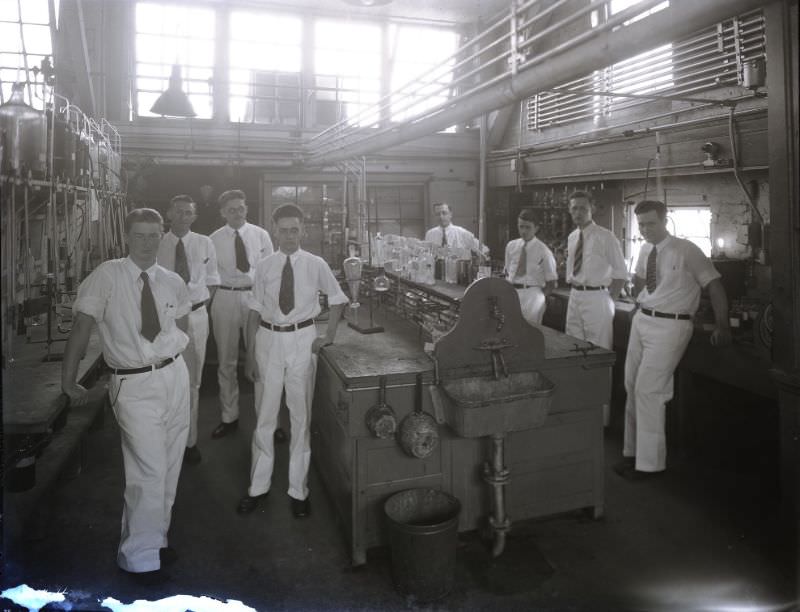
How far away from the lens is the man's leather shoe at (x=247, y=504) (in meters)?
3.64

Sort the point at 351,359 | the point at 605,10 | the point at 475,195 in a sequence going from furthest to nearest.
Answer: the point at 475,195, the point at 605,10, the point at 351,359

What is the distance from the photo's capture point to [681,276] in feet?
13.0

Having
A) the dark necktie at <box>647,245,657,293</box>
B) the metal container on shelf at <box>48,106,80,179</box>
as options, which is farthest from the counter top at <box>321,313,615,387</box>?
the metal container on shelf at <box>48,106,80,179</box>

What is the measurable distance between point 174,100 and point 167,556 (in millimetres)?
4329

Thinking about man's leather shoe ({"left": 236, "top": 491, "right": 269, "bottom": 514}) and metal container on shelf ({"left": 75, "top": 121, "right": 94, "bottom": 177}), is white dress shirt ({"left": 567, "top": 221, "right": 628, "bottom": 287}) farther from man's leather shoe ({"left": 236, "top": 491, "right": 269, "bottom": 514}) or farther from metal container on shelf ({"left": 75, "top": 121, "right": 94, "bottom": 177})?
metal container on shelf ({"left": 75, "top": 121, "right": 94, "bottom": 177})

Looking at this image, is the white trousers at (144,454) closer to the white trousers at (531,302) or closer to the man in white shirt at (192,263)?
the man in white shirt at (192,263)

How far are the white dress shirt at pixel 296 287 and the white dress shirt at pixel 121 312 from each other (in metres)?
0.75

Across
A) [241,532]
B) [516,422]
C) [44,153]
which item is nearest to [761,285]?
[516,422]

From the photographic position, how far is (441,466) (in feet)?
10.3

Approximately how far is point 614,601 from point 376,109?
421 cm

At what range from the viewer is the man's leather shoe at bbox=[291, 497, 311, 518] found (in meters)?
3.59

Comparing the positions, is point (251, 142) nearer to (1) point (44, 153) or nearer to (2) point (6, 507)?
(1) point (44, 153)

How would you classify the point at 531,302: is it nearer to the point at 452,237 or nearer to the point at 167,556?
the point at 452,237

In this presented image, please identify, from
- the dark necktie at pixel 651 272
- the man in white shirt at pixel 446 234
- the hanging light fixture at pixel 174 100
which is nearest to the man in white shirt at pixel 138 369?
the dark necktie at pixel 651 272
